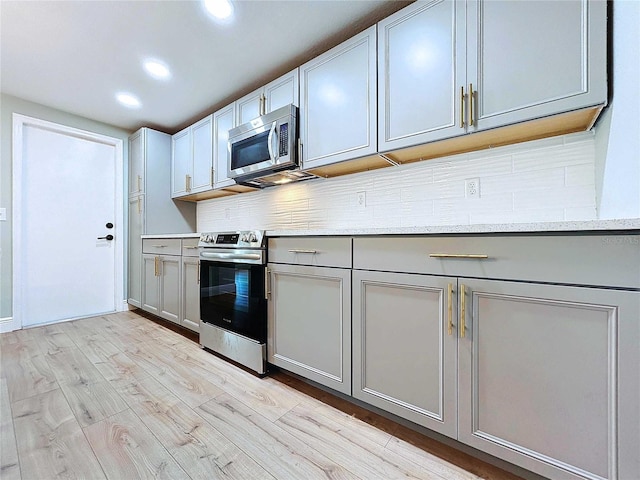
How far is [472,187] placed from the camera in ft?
5.30

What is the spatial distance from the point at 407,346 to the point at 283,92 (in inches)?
77.2

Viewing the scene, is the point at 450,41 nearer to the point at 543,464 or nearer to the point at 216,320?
the point at 543,464

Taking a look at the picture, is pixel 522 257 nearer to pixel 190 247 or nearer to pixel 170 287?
pixel 190 247

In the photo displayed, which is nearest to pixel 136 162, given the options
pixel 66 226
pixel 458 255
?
pixel 66 226

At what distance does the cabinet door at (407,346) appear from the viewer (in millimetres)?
1095

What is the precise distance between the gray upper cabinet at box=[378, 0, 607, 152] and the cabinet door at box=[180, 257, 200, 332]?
1.88m

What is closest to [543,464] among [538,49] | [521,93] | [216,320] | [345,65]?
[521,93]

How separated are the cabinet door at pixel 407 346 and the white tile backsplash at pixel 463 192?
712mm

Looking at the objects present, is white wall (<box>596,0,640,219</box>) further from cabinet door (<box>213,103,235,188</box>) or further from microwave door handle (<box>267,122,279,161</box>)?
cabinet door (<box>213,103,235,188</box>)

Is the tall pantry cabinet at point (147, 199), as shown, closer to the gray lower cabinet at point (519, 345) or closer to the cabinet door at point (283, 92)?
the cabinet door at point (283, 92)

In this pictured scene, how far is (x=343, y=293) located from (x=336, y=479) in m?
0.73

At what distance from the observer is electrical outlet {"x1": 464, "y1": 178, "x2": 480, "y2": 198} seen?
1.60 metres

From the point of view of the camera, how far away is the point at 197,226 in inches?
140

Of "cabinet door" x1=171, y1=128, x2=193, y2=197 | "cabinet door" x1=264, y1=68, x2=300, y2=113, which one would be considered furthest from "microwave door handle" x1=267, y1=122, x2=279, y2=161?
"cabinet door" x1=171, y1=128, x2=193, y2=197
